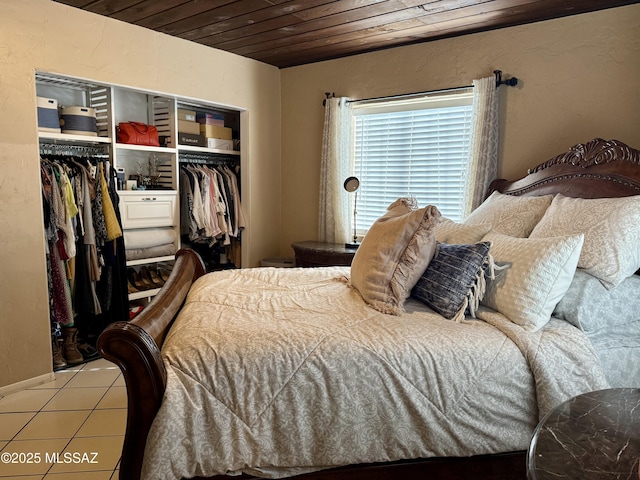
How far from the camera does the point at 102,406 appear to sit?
2.77 metres

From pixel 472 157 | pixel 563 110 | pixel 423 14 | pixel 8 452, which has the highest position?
pixel 423 14

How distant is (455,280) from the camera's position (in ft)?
6.63

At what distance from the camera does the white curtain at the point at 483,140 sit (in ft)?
11.0

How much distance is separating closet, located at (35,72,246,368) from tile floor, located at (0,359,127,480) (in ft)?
1.33

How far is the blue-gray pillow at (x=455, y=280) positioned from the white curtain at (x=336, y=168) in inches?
87.1

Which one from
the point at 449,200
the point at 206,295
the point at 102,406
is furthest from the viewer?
the point at 449,200

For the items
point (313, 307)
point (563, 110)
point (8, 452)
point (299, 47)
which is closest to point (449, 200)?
point (563, 110)

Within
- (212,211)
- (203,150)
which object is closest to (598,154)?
(212,211)

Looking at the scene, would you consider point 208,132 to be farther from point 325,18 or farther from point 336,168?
point 325,18

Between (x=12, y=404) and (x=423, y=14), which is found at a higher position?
(x=423, y=14)

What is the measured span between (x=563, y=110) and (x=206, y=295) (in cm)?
267

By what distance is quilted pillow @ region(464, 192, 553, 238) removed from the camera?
259 centimetres

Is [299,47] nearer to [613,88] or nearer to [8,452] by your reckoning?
[613,88]

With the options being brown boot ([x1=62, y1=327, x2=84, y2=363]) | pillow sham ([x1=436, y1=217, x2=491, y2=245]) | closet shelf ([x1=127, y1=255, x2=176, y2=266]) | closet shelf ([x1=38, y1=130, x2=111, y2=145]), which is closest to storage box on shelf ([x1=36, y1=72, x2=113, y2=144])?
closet shelf ([x1=38, y1=130, x2=111, y2=145])
